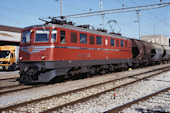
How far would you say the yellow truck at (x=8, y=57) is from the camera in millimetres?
22703

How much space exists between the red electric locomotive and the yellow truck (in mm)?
12346

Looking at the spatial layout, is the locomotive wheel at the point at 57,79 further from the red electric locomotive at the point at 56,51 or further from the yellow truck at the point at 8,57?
the yellow truck at the point at 8,57

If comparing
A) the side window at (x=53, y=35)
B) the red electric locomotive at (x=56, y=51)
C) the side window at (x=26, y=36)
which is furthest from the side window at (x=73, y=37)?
the side window at (x=26, y=36)

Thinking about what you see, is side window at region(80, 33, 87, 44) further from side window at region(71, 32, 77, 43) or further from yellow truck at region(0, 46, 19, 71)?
yellow truck at region(0, 46, 19, 71)

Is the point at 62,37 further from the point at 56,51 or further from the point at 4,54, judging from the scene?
the point at 4,54

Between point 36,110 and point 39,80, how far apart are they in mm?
4479

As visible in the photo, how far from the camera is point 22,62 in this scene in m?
11.3

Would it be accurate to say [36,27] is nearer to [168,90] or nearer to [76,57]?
[76,57]

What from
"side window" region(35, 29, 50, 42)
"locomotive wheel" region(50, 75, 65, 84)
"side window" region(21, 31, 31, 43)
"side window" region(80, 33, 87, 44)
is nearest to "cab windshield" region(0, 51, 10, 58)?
"side window" region(21, 31, 31, 43)

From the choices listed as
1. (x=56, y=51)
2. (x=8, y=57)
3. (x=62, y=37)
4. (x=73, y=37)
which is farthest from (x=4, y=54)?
(x=56, y=51)

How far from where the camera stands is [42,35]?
10844 mm

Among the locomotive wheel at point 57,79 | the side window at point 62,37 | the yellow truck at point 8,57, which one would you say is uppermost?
the side window at point 62,37

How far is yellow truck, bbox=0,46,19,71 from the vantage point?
22703 millimetres

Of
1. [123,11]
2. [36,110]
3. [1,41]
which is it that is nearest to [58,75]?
[36,110]
